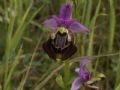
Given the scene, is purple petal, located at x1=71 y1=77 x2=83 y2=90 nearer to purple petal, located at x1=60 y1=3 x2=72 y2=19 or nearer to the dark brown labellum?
the dark brown labellum

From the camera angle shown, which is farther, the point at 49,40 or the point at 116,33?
the point at 116,33

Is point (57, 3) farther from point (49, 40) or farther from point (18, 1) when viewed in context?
point (49, 40)

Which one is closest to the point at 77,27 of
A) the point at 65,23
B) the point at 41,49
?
the point at 65,23

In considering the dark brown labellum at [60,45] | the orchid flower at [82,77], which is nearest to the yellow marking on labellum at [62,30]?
the dark brown labellum at [60,45]

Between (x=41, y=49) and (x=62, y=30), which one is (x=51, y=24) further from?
(x=41, y=49)

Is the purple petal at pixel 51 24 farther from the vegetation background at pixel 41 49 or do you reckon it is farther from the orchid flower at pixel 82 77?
the orchid flower at pixel 82 77

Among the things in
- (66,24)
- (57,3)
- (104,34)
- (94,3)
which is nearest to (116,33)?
(104,34)
